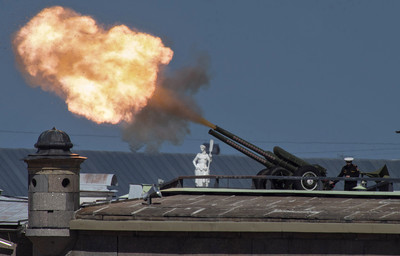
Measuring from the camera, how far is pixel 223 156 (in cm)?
8856

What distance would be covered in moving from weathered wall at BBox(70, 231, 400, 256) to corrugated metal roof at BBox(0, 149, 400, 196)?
42.0 metres

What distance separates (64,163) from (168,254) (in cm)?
435

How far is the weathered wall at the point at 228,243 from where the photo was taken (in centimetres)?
3247

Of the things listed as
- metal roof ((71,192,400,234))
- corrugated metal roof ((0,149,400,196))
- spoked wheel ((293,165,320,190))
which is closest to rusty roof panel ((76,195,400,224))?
metal roof ((71,192,400,234))

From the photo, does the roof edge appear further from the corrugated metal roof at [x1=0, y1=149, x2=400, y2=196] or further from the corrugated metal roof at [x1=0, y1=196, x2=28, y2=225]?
the corrugated metal roof at [x1=0, y1=149, x2=400, y2=196]

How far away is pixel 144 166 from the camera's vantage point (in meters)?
85.1

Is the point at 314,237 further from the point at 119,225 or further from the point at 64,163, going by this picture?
the point at 64,163

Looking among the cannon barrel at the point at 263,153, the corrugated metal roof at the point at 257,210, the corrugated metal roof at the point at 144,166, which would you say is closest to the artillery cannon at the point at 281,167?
the cannon barrel at the point at 263,153

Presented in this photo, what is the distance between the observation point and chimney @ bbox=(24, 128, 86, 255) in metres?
34.5

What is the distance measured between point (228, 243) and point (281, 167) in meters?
11.4

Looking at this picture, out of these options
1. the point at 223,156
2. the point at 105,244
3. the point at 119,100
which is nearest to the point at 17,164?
the point at 223,156

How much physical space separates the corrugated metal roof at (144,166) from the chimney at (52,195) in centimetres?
4073

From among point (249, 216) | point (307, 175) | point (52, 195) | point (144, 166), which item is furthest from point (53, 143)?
point (144, 166)

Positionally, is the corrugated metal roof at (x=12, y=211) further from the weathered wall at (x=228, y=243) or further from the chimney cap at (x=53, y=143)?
the weathered wall at (x=228, y=243)
